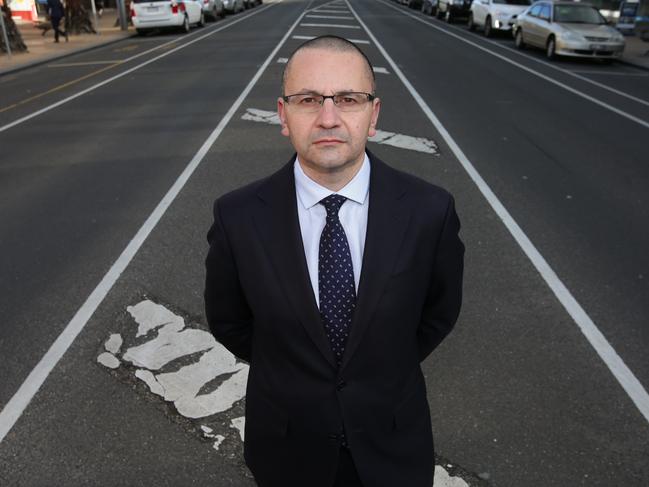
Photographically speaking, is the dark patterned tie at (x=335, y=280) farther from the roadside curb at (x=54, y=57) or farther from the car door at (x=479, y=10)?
the car door at (x=479, y=10)

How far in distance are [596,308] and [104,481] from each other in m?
3.77

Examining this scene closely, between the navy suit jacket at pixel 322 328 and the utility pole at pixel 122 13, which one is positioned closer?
the navy suit jacket at pixel 322 328

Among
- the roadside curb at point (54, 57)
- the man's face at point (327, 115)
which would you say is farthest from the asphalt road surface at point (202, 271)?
the roadside curb at point (54, 57)

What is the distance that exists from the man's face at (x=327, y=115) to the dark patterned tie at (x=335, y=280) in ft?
0.55

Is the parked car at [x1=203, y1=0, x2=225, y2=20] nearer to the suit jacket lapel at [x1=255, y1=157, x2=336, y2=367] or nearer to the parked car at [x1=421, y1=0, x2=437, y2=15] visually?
the parked car at [x1=421, y1=0, x2=437, y2=15]

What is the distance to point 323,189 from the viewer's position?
1901mm

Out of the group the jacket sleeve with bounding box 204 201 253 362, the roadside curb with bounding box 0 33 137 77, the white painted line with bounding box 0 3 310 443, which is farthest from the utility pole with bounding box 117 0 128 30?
the jacket sleeve with bounding box 204 201 253 362

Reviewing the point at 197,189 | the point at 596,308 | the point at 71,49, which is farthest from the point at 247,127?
the point at 71,49

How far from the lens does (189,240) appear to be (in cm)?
580

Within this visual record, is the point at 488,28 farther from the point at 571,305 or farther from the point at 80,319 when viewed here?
the point at 80,319

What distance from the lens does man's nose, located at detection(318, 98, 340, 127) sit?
5.69ft

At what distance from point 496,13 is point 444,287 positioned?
2384 centimetres

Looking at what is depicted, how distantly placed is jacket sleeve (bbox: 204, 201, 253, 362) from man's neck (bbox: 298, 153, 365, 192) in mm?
346

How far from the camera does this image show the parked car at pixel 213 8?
1153 inches
